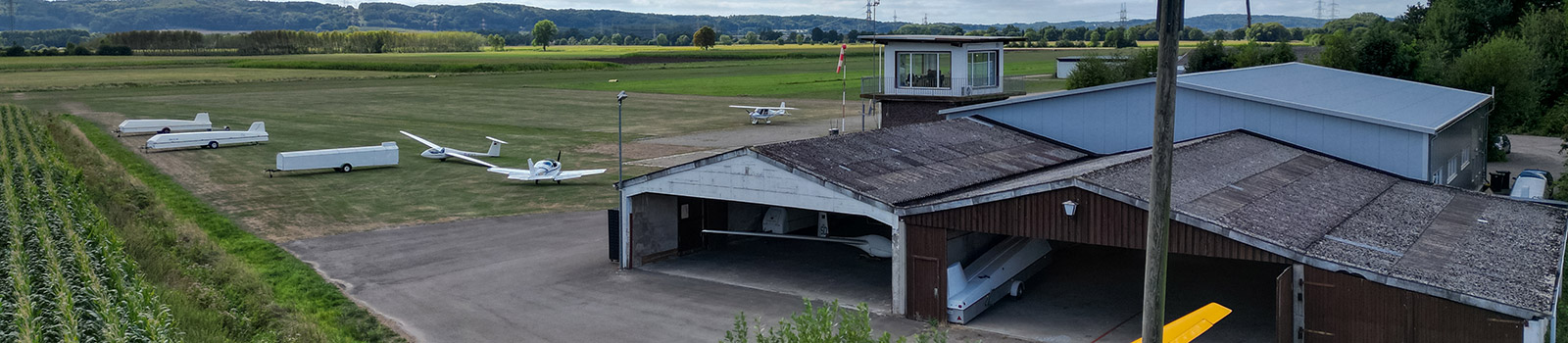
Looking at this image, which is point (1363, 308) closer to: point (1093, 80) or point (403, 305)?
point (403, 305)

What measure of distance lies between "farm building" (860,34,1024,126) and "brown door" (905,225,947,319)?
60.3 ft

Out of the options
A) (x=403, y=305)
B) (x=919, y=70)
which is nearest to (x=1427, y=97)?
(x=919, y=70)

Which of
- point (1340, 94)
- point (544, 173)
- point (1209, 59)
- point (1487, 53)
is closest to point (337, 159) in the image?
point (544, 173)

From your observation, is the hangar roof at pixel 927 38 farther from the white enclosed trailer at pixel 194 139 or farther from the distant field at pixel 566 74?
the distant field at pixel 566 74

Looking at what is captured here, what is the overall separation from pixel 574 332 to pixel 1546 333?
53.5ft

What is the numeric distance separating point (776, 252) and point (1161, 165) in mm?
19061

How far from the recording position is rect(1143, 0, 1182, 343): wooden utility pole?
1018 centimetres

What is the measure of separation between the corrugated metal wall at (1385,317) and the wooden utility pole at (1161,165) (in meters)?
8.12

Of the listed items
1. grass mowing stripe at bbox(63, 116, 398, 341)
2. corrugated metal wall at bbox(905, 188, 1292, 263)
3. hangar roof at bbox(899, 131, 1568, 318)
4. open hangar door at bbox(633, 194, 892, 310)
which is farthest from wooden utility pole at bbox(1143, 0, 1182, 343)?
grass mowing stripe at bbox(63, 116, 398, 341)

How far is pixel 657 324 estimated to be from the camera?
21.4 m

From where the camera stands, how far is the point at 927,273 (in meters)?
21.8

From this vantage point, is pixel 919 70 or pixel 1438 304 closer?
pixel 1438 304

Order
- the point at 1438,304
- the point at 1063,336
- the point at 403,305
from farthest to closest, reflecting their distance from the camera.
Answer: the point at 403,305, the point at 1063,336, the point at 1438,304

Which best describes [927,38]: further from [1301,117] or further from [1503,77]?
[1503,77]
